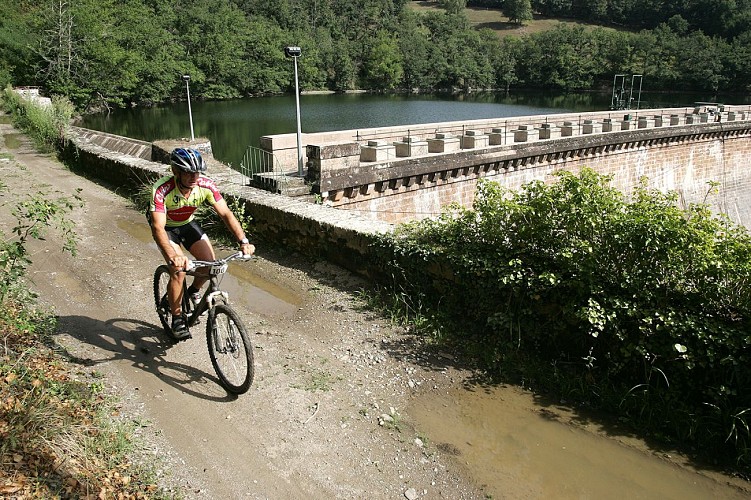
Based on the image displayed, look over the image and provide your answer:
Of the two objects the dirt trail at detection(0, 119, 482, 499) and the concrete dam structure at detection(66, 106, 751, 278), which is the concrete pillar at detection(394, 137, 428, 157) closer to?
the concrete dam structure at detection(66, 106, 751, 278)

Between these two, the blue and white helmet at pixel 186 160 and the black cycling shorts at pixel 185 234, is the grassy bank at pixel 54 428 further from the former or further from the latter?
the blue and white helmet at pixel 186 160

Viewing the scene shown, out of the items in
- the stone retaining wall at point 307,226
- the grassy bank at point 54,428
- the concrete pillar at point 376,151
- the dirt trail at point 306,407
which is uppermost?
the concrete pillar at point 376,151

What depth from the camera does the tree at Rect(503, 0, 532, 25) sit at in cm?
12294

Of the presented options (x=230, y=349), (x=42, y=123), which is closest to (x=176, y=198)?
(x=230, y=349)

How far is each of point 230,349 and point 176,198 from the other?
3.87 ft

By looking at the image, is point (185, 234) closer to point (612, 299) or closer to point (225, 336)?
point (225, 336)

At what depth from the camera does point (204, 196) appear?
407cm

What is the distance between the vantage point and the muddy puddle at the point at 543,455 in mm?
3197

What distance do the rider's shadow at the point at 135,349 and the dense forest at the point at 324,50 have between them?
40636mm

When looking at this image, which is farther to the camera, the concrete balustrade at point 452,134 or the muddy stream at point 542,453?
the concrete balustrade at point 452,134

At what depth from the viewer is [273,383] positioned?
4.07 meters

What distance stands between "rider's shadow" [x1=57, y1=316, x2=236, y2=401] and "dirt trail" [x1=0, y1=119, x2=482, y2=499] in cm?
1

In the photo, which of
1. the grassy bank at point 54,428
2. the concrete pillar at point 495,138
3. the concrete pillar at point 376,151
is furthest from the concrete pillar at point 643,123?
the grassy bank at point 54,428

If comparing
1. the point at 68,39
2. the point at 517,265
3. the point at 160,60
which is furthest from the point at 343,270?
the point at 160,60
